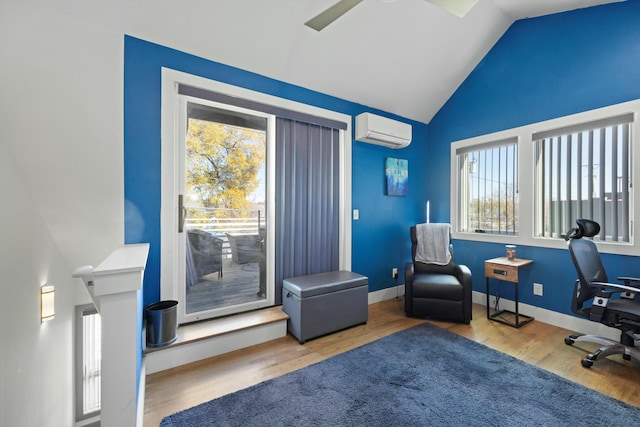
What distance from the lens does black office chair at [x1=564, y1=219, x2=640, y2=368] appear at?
2.01m

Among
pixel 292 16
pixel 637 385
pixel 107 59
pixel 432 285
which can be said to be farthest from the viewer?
pixel 432 285

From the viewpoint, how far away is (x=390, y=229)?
12.3 ft

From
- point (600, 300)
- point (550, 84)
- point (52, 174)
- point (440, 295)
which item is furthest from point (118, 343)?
point (550, 84)

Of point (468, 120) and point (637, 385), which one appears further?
point (468, 120)

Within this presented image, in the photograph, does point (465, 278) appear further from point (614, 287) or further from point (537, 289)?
point (614, 287)

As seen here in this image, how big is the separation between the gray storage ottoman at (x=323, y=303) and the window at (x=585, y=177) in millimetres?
2224

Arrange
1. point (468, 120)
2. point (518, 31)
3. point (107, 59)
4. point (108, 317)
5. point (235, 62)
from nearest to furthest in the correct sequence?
1. point (108, 317)
2. point (107, 59)
3. point (235, 62)
4. point (518, 31)
5. point (468, 120)

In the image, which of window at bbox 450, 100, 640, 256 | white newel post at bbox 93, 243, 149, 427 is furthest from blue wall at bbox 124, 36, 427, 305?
white newel post at bbox 93, 243, 149, 427

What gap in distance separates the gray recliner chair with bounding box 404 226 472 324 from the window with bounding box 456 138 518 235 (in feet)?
3.09

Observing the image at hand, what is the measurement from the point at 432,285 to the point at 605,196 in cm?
185

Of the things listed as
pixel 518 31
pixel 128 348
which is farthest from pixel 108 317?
pixel 518 31

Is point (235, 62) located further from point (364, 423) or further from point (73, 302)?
point (364, 423)

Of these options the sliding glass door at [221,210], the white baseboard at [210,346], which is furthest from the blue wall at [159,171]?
the white baseboard at [210,346]

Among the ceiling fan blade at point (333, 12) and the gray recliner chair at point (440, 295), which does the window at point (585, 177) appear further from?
the ceiling fan blade at point (333, 12)
